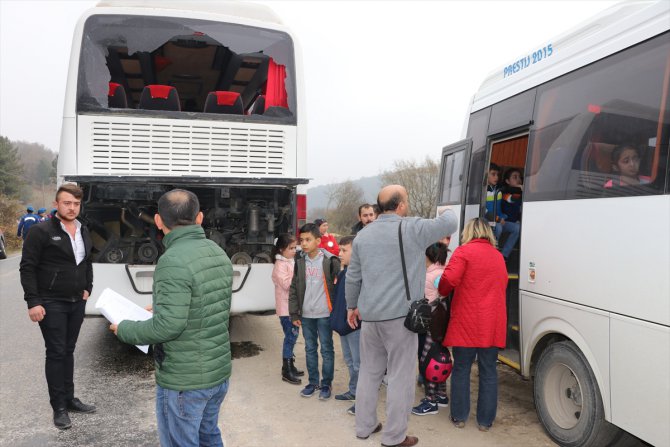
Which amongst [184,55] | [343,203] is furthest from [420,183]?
[184,55]

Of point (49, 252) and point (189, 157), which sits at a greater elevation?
point (189, 157)

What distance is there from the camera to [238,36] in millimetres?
5875

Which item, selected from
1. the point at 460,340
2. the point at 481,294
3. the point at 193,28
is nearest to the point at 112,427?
the point at 460,340

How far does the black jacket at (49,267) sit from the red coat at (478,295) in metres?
3.03

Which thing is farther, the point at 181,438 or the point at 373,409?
the point at 373,409

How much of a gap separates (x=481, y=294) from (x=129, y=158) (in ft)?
12.3

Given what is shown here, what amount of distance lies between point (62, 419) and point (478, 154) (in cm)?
453

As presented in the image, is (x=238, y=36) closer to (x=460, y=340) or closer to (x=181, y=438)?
(x=460, y=340)

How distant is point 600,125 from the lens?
359 cm

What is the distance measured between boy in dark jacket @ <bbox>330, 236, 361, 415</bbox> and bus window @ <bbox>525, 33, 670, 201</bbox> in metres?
1.70

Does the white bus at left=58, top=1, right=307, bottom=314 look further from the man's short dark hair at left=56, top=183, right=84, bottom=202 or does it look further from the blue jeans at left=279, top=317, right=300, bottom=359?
the man's short dark hair at left=56, top=183, right=84, bottom=202

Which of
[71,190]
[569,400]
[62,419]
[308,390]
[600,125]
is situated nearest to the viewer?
[600,125]

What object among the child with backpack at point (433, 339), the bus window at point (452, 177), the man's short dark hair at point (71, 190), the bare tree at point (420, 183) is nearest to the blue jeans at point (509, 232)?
the bus window at point (452, 177)

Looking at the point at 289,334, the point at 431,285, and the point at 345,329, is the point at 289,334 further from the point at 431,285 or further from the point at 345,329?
the point at 431,285
